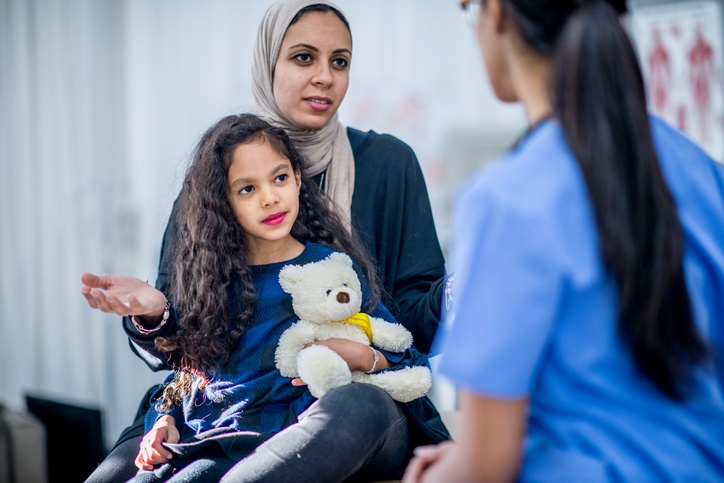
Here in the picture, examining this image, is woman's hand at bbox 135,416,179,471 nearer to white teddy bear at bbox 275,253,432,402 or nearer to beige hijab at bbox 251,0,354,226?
white teddy bear at bbox 275,253,432,402

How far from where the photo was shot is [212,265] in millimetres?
1521

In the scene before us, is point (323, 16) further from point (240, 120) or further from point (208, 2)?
point (208, 2)

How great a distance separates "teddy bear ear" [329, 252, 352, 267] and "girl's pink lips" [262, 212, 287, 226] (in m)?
0.13

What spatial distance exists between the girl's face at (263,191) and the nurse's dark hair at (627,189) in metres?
0.75

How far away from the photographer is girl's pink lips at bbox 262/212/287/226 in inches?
59.4

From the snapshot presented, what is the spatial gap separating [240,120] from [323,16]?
39 centimetres

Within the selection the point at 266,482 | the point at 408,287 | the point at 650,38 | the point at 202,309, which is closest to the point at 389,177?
the point at 408,287

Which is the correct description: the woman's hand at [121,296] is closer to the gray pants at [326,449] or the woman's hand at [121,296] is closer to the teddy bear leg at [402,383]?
the gray pants at [326,449]

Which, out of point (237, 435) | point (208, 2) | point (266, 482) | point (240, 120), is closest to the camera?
point (266, 482)

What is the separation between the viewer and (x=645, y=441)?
85cm

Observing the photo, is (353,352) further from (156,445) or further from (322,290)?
(156,445)

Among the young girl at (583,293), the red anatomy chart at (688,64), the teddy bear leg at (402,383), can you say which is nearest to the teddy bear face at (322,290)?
the teddy bear leg at (402,383)

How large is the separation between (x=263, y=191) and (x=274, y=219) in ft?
0.19

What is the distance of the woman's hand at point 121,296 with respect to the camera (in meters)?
1.31
